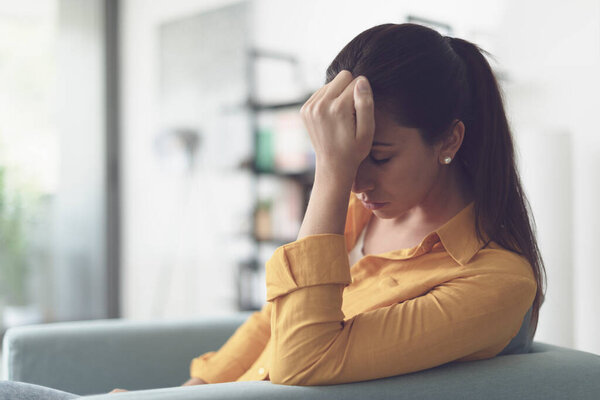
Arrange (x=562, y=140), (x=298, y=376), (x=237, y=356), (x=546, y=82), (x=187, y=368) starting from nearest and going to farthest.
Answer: (x=298, y=376)
(x=237, y=356)
(x=187, y=368)
(x=562, y=140)
(x=546, y=82)

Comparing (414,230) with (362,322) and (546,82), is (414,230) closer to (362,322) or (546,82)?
(362,322)

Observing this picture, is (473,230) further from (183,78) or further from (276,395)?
(183,78)

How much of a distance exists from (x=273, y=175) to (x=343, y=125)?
207 cm

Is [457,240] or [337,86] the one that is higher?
[337,86]

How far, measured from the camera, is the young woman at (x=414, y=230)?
935 mm

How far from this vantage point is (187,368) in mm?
1505

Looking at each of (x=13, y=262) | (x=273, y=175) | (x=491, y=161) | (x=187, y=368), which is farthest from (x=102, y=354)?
(x=13, y=262)

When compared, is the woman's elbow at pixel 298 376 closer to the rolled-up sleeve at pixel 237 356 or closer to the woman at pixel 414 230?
the woman at pixel 414 230

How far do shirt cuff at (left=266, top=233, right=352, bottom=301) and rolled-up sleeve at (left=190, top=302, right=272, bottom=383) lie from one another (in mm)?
406

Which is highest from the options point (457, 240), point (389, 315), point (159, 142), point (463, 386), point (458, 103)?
point (159, 142)

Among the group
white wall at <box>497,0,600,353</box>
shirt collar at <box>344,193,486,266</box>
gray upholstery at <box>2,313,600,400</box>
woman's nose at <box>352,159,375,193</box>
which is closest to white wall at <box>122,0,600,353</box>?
white wall at <box>497,0,600,353</box>

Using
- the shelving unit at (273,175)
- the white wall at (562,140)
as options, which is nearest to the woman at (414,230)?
the white wall at (562,140)

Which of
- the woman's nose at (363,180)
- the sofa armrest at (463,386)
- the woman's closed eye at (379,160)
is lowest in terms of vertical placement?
the sofa armrest at (463,386)

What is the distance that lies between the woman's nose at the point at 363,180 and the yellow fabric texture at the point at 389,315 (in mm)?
116
